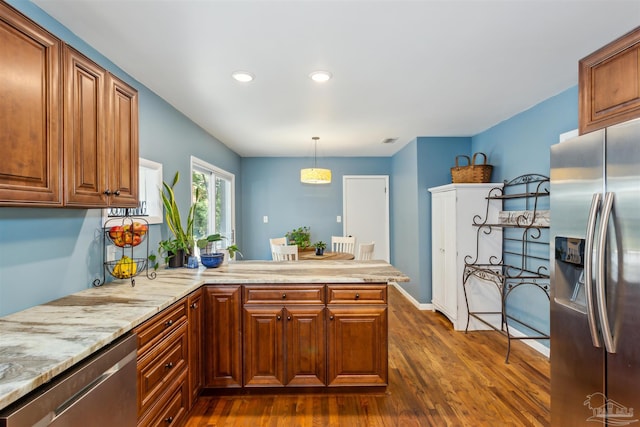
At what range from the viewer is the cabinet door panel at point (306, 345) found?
86.7 inches

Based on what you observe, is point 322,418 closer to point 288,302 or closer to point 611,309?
point 288,302

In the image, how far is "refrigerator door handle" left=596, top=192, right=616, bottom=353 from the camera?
135 centimetres

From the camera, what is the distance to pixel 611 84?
5.13 ft

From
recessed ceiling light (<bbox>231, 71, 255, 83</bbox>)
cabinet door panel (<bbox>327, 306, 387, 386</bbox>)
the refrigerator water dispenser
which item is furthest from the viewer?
recessed ceiling light (<bbox>231, 71, 255, 83</bbox>)

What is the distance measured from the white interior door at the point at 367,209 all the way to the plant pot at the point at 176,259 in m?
3.61

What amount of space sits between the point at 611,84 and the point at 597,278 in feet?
3.23

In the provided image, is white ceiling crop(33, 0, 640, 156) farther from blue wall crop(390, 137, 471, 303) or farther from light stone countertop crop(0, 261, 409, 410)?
light stone countertop crop(0, 261, 409, 410)

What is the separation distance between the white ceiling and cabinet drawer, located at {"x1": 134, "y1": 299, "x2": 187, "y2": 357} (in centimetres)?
159

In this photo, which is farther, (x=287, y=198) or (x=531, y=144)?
(x=287, y=198)

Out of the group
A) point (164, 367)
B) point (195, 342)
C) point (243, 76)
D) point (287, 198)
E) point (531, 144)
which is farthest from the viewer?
point (287, 198)

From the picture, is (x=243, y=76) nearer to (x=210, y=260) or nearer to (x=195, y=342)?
(x=210, y=260)

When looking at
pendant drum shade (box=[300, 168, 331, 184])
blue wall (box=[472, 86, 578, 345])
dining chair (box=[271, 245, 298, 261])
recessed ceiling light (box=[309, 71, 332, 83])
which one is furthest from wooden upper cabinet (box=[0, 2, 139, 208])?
blue wall (box=[472, 86, 578, 345])

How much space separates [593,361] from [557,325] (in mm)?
244

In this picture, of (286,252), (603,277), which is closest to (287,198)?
(286,252)
